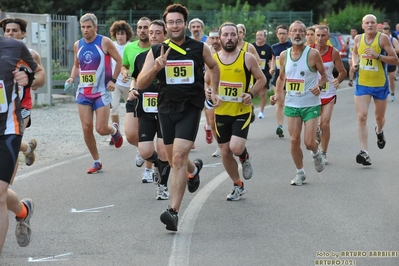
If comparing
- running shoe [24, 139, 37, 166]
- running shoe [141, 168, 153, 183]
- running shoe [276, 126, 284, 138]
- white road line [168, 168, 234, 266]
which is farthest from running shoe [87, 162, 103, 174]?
running shoe [276, 126, 284, 138]

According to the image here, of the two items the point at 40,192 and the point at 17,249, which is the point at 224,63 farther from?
the point at 17,249

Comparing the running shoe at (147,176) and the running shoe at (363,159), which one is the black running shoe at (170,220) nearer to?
the running shoe at (147,176)

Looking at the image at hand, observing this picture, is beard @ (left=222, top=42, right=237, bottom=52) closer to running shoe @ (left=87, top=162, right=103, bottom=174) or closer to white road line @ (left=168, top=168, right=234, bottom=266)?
white road line @ (left=168, top=168, right=234, bottom=266)

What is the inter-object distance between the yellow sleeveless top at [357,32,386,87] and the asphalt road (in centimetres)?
114

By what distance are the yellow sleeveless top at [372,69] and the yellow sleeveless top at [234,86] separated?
138 inches

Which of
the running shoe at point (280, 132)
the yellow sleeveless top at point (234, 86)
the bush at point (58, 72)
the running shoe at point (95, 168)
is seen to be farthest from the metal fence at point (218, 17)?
the yellow sleeveless top at point (234, 86)

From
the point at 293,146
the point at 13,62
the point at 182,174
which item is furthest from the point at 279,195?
the point at 13,62

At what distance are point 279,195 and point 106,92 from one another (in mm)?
3019

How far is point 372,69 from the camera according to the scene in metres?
12.7

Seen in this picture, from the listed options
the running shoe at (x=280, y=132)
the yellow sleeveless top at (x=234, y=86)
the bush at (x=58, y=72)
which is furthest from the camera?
the bush at (x=58, y=72)

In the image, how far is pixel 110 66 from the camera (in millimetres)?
11680

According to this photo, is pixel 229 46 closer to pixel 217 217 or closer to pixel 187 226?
pixel 217 217

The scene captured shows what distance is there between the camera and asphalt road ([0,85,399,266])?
22.5 ft

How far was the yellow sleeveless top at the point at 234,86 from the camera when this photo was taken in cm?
961
